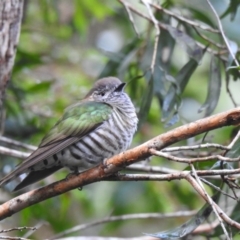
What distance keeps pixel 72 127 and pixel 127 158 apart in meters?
1.11

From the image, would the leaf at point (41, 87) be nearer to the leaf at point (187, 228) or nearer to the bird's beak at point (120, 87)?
the bird's beak at point (120, 87)

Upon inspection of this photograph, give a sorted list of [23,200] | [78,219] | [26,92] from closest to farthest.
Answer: [23,200] → [26,92] → [78,219]

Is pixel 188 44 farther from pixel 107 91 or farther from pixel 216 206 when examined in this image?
pixel 216 206

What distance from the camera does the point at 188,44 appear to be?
4852mm

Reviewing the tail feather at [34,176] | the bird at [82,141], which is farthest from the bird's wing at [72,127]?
the tail feather at [34,176]

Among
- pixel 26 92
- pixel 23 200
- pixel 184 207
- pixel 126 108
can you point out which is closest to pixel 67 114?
pixel 126 108

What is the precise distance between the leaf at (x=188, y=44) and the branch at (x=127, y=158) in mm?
1532

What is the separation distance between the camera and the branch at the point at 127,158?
2941 millimetres

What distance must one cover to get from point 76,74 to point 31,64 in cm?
153

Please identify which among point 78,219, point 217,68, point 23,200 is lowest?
point 78,219

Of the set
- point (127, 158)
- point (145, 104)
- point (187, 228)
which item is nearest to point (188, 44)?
point (145, 104)

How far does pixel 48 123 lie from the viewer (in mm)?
5902

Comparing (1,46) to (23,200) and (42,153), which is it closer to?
(42,153)

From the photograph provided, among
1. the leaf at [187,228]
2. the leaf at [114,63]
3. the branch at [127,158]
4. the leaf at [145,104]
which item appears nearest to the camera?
the branch at [127,158]
